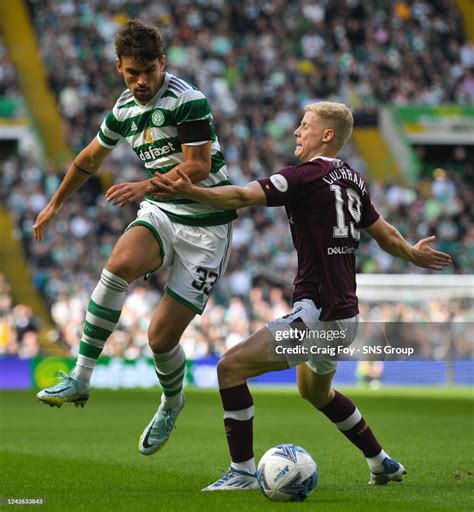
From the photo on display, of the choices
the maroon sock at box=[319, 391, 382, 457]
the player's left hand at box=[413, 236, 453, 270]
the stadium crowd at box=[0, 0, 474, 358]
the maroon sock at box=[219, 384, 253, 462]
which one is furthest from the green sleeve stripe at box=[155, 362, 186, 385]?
the stadium crowd at box=[0, 0, 474, 358]

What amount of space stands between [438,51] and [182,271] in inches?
991

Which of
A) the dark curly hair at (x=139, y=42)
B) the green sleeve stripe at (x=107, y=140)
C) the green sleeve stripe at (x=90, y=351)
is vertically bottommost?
the green sleeve stripe at (x=90, y=351)

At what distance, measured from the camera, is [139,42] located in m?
7.25

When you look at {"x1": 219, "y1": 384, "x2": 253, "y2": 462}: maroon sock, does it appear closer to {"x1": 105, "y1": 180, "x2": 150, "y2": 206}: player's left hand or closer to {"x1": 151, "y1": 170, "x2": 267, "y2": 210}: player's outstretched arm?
{"x1": 151, "y1": 170, "x2": 267, "y2": 210}: player's outstretched arm

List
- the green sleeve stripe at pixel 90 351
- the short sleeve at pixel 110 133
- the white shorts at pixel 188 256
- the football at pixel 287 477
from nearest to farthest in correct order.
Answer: the football at pixel 287 477 < the green sleeve stripe at pixel 90 351 < the white shorts at pixel 188 256 < the short sleeve at pixel 110 133

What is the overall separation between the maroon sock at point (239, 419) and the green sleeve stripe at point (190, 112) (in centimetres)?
178

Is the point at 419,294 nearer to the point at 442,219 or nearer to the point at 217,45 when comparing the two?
the point at 442,219

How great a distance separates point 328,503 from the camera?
6.45 metres

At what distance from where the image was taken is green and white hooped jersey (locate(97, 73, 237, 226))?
748 cm

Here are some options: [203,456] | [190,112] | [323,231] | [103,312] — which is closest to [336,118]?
[323,231]

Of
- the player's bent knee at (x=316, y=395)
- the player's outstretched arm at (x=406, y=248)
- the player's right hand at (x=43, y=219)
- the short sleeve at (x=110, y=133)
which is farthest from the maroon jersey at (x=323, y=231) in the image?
the player's right hand at (x=43, y=219)

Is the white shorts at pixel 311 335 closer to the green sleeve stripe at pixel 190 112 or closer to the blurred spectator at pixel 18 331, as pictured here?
the green sleeve stripe at pixel 190 112

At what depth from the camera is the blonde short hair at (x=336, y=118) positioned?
23.6 feet

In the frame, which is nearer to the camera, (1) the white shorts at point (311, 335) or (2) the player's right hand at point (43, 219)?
(1) the white shorts at point (311, 335)
